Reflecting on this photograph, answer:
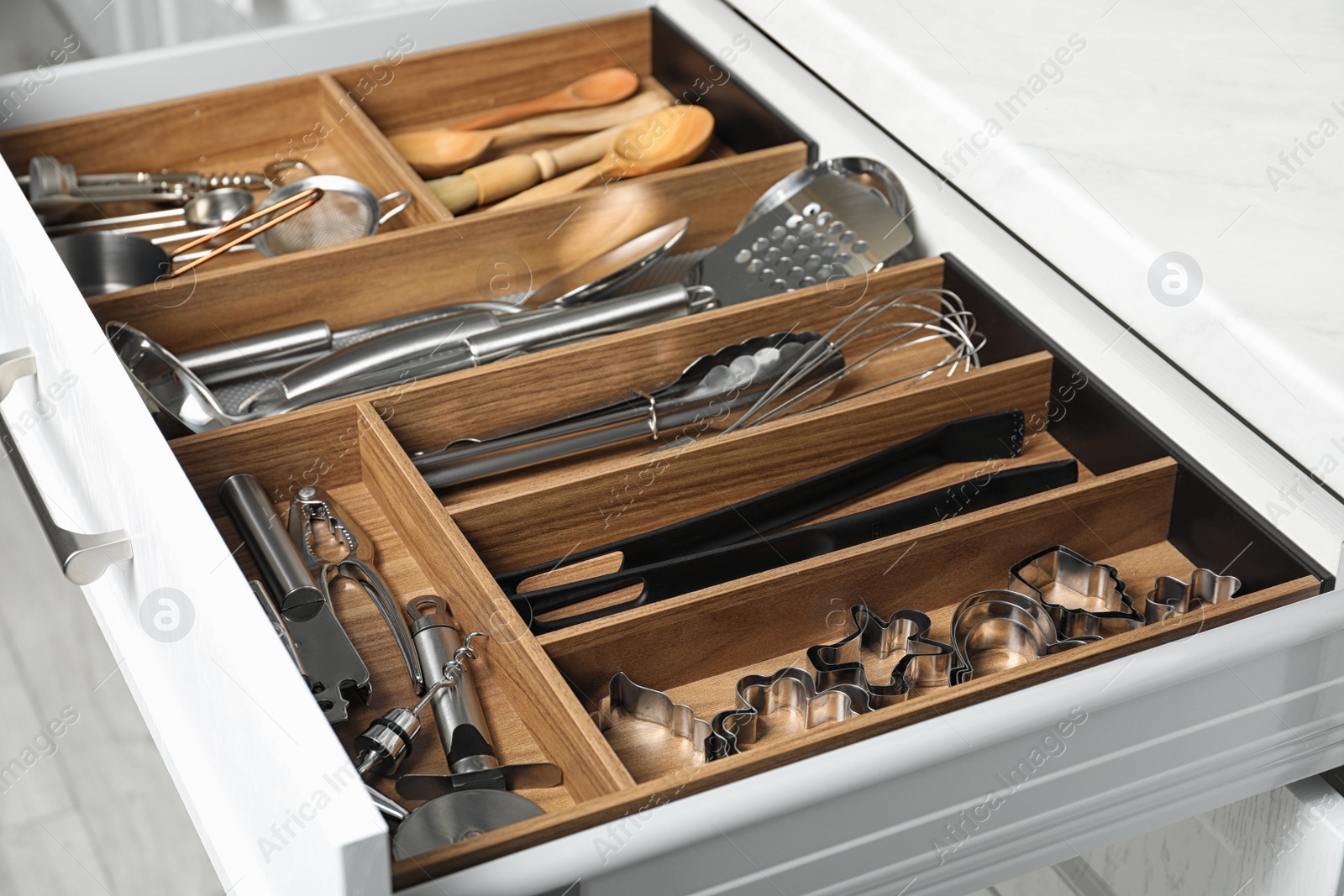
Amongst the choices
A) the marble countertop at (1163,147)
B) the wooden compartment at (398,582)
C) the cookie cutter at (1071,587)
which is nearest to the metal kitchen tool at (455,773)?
the wooden compartment at (398,582)

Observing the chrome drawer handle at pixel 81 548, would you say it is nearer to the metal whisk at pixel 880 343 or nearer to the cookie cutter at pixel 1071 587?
the metal whisk at pixel 880 343

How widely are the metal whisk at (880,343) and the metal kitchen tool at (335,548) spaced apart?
0.22 meters

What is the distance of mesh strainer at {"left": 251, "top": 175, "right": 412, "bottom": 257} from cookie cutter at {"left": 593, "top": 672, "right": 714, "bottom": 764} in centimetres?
50

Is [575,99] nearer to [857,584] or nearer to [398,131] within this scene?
[398,131]

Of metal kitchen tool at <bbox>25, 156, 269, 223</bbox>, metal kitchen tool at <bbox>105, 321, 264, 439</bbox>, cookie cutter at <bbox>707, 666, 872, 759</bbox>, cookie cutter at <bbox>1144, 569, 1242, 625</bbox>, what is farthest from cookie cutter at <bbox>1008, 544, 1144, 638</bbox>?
metal kitchen tool at <bbox>25, 156, 269, 223</bbox>

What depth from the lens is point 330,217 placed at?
1.03 metres

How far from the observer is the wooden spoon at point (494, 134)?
1.12 meters

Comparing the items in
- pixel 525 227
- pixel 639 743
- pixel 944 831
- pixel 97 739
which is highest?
pixel 97 739

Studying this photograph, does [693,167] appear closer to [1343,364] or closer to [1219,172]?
[1219,172]

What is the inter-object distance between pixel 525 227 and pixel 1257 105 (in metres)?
0.48

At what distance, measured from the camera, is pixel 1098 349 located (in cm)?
78

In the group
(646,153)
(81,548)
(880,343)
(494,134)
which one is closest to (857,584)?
(880,343)

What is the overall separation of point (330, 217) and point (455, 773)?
0.57 metres

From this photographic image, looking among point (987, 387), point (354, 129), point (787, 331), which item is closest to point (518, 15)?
point (354, 129)
